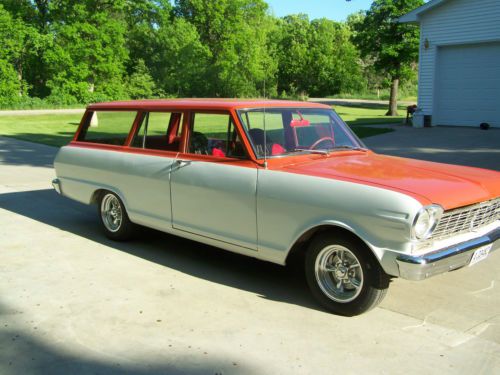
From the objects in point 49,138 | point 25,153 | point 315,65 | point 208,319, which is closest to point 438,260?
point 208,319

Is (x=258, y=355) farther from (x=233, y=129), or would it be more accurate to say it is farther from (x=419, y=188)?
(x=233, y=129)

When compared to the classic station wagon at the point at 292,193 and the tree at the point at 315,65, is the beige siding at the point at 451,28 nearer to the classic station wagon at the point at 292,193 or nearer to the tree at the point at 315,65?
the classic station wagon at the point at 292,193

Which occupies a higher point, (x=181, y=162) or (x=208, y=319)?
(x=181, y=162)

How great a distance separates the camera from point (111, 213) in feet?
20.8

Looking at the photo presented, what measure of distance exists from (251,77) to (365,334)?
53175 mm

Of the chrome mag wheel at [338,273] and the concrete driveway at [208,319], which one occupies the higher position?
the chrome mag wheel at [338,273]

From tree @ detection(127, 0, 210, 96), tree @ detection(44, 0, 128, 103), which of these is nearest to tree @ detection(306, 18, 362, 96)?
tree @ detection(127, 0, 210, 96)

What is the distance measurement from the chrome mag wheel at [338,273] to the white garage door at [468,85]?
53.9 ft

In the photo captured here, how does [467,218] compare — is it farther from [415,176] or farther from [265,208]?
[265,208]

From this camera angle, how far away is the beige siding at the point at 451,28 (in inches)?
709

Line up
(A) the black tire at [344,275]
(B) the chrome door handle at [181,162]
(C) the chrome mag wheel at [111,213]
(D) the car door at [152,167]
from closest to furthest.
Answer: (A) the black tire at [344,275]
(B) the chrome door handle at [181,162]
(D) the car door at [152,167]
(C) the chrome mag wheel at [111,213]

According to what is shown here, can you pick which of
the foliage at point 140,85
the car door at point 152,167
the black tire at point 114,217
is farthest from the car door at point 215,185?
the foliage at point 140,85

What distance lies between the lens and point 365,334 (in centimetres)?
386

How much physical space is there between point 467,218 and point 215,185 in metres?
2.14
